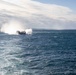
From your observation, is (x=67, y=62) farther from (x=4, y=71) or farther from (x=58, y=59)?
(x=4, y=71)

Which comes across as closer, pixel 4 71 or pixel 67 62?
pixel 4 71

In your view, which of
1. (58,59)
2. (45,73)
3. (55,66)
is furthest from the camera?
(58,59)

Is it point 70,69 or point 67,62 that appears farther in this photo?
point 67,62

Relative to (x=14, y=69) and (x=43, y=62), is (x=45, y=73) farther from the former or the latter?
(x=43, y=62)

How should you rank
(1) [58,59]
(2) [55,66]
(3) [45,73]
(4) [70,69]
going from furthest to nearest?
1. (1) [58,59]
2. (2) [55,66]
3. (4) [70,69]
4. (3) [45,73]

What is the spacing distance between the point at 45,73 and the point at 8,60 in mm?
21237

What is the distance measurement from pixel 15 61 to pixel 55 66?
14.5 meters

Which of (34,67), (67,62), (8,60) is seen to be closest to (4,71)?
(34,67)

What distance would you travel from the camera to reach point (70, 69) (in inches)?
2527

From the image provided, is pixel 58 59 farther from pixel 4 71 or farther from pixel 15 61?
pixel 4 71

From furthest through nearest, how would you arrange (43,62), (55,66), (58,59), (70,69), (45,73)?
(58,59), (43,62), (55,66), (70,69), (45,73)

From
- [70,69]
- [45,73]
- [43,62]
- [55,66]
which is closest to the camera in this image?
[45,73]

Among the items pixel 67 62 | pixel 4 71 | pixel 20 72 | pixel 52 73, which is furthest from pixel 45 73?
pixel 67 62

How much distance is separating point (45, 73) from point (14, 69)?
939 cm
